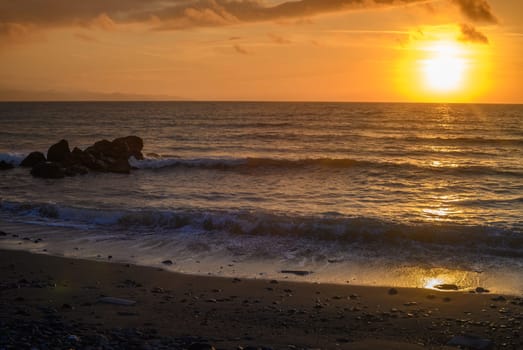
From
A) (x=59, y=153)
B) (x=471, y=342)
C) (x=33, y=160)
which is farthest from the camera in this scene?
(x=33, y=160)

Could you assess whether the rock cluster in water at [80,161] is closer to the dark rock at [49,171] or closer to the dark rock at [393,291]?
the dark rock at [49,171]

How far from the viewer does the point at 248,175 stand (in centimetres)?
2530

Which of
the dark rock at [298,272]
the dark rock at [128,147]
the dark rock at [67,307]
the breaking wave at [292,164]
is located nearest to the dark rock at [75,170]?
the dark rock at [128,147]

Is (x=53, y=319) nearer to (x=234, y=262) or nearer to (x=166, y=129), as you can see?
(x=234, y=262)

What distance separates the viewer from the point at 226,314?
25.0 ft

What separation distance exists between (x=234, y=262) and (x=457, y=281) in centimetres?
420

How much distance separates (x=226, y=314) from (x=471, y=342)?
10.4 ft

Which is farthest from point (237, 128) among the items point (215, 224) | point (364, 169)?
point (215, 224)

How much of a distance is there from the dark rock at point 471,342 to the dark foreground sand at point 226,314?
0.11m

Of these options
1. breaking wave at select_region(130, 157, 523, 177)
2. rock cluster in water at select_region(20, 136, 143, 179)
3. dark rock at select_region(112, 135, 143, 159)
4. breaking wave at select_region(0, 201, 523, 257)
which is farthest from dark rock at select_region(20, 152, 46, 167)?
breaking wave at select_region(0, 201, 523, 257)

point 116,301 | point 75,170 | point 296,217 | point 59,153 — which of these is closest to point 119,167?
point 75,170

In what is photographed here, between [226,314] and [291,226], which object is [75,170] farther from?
[226,314]

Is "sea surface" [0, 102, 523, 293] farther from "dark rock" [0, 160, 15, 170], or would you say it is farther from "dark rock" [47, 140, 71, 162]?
"dark rock" [47, 140, 71, 162]

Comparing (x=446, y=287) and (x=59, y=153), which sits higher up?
(x=59, y=153)
